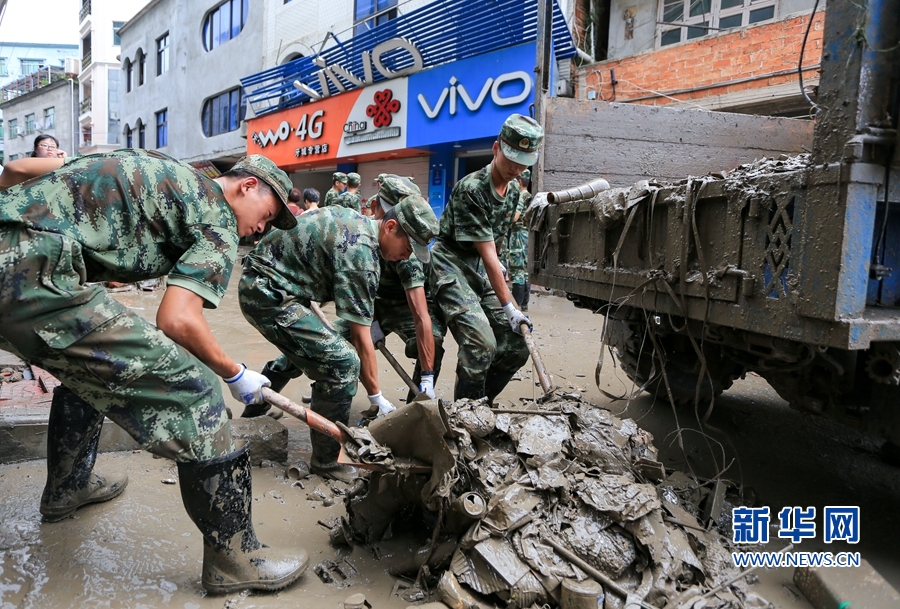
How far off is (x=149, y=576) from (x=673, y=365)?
3.13 meters

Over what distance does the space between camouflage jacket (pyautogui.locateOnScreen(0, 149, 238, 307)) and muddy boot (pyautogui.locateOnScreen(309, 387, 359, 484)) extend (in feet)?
3.84

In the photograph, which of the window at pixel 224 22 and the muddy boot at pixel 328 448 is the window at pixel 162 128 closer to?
the window at pixel 224 22

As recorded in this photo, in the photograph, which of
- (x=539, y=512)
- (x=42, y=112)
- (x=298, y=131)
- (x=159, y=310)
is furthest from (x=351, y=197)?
(x=42, y=112)

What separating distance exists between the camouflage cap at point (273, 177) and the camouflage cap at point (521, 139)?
1.62 meters

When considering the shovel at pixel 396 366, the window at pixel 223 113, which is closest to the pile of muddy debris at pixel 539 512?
the shovel at pixel 396 366

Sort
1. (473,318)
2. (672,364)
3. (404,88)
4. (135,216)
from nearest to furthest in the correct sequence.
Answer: (135,216)
(473,318)
(672,364)
(404,88)

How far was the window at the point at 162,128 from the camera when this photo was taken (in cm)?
2417

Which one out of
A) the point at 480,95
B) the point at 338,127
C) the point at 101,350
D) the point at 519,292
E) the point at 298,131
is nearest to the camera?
the point at 101,350

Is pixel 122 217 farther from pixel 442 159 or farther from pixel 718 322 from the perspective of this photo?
pixel 442 159

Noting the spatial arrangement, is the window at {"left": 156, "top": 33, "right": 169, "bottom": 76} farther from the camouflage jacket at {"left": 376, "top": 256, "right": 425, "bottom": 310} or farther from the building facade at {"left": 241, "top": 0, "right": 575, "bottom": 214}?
the camouflage jacket at {"left": 376, "top": 256, "right": 425, "bottom": 310}

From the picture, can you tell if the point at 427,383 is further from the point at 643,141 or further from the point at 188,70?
the point at 188,70

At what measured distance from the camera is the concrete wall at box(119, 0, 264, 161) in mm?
18750

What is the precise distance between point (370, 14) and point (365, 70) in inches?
91.4

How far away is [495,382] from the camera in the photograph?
3996 mm
